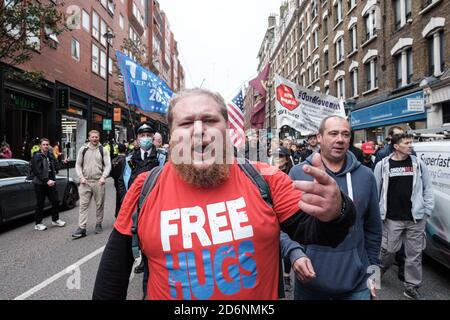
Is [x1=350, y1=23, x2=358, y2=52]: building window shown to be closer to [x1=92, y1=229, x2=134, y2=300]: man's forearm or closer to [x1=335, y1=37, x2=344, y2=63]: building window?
[x1=335, y1=37, x2=344, y2=63]: building window

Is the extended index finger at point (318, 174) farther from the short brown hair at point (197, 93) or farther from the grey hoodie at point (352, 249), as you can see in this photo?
the grey hoodie at point (352, 249)

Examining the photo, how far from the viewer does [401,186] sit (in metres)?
4.13

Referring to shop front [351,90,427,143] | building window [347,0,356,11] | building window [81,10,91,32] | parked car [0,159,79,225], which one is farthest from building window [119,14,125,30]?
parked car [0,159,79,225]

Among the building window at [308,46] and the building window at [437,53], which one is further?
the building window at [308,46]

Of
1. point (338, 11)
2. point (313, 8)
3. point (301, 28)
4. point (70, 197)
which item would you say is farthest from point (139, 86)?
point (301, 28)

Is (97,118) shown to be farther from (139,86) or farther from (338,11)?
(139,86)

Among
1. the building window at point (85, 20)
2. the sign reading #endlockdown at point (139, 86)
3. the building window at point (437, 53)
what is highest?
the building window at point (85, 20)

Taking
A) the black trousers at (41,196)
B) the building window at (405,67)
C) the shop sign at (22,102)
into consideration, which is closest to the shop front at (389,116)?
the building window at (405,67)

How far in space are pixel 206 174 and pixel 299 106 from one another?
273 inches

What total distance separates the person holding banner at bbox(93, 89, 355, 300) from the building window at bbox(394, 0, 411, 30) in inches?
738

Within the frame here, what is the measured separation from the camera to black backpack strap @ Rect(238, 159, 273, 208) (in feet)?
5.11

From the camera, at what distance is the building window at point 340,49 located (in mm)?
24756

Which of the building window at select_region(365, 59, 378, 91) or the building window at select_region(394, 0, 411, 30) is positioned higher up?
the building window at select_region(394, 0, 411, 30)

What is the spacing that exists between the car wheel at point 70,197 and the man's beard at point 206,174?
879 cm
